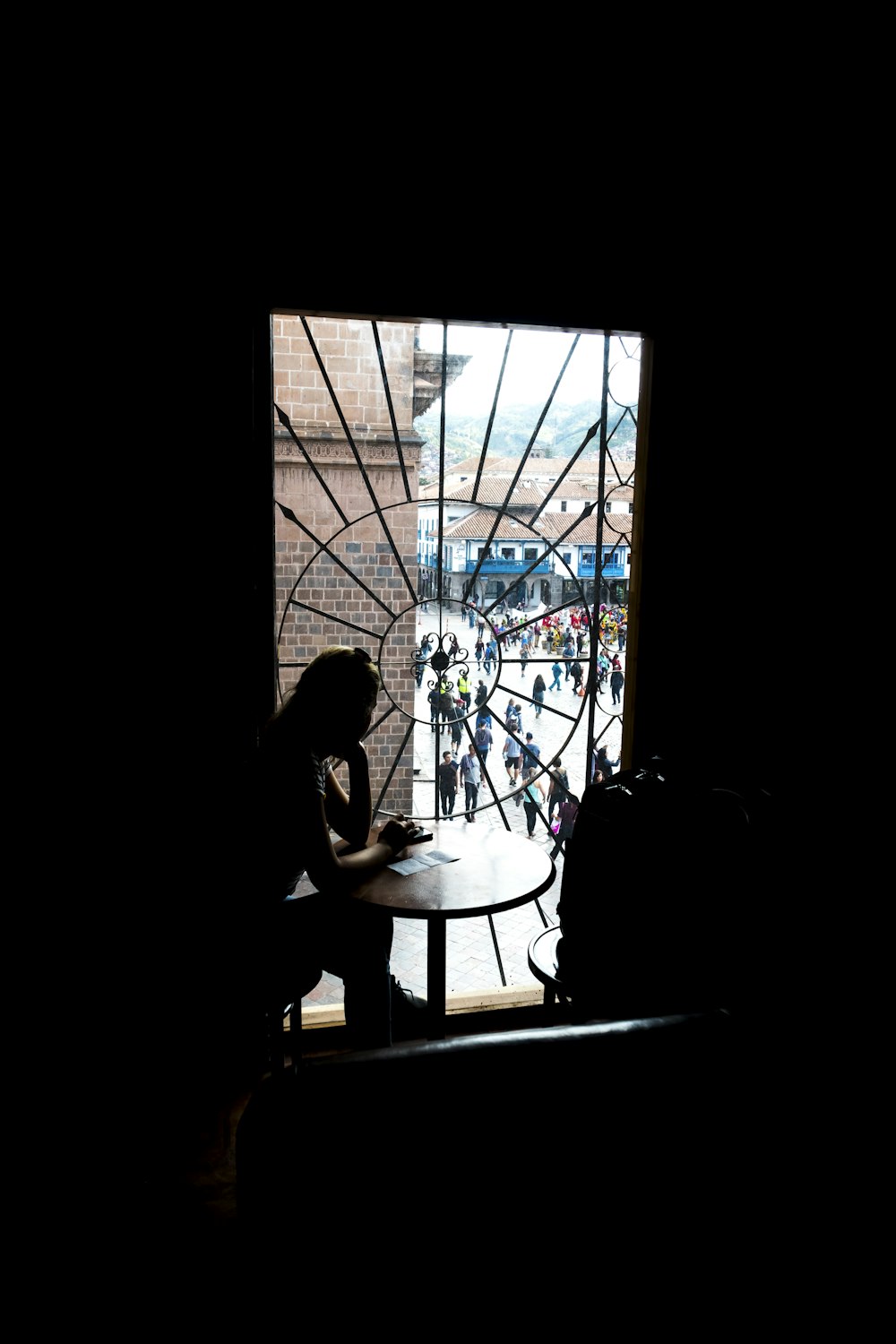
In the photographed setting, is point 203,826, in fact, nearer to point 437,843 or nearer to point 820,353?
point 437,843

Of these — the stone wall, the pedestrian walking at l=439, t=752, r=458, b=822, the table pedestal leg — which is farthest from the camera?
the stone wall

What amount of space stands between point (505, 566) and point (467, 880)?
1.41m

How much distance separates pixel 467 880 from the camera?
2121mm

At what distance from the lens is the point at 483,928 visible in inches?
220

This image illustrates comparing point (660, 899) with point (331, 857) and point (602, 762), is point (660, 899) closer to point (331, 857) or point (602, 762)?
point (331, 857)

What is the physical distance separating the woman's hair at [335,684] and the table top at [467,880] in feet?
1.63

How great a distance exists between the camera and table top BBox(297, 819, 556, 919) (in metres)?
1.96

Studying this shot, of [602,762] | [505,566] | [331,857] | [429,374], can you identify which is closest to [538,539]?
[505,566]

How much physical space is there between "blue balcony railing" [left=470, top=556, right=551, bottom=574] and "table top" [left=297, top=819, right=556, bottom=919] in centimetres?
105

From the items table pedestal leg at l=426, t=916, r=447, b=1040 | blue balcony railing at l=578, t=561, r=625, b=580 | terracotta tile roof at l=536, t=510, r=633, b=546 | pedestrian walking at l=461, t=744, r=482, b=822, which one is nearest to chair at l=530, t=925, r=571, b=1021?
table pedestal leg at l=426, t=916, r=447, b=1040

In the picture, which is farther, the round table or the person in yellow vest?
the person in yellow vest

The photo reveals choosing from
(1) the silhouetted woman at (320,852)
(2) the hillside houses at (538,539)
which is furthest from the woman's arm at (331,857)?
(2) the hillside houses at (538,539)

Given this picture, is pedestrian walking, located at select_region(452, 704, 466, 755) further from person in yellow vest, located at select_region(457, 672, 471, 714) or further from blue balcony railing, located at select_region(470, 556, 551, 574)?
blue balcony railing, located at select_region(470, 556, 551, 574)

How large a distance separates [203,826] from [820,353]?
252 cm
